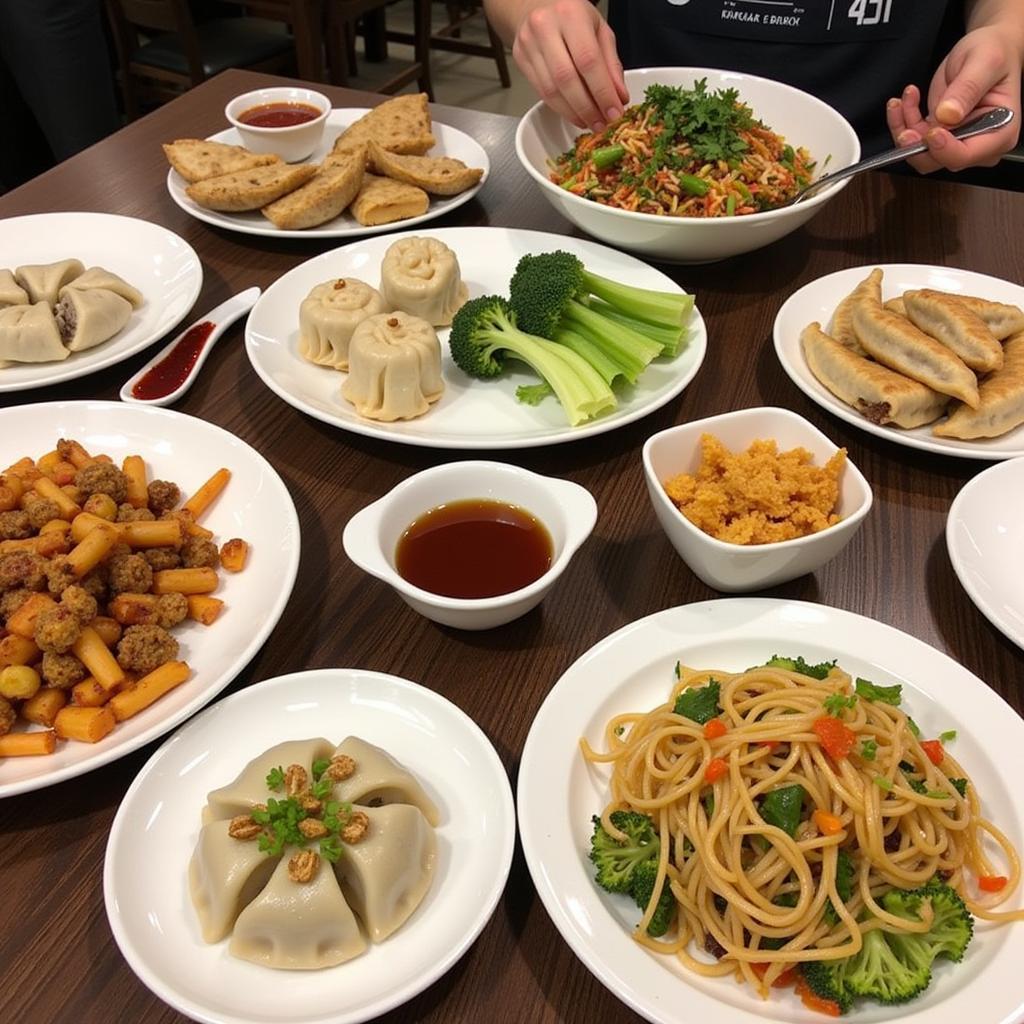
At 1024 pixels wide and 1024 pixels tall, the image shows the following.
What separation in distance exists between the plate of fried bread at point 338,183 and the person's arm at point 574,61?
0.39 m

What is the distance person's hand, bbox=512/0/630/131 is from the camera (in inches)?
96.6

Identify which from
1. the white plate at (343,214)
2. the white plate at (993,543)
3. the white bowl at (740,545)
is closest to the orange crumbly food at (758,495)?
the white bowl at (740,545)

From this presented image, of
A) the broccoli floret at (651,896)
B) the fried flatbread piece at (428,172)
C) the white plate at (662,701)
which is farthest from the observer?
the fried flatbread piece at (428,172)

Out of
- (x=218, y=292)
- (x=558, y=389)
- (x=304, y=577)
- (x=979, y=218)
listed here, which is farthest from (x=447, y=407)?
(x=979, y=218)

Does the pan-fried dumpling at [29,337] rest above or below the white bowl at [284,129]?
below

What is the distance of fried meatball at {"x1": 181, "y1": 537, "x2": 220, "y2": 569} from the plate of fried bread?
1.39 metres

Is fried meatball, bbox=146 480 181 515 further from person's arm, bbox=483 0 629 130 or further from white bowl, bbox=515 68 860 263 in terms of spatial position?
person's arm, bbox=483 0 629 130

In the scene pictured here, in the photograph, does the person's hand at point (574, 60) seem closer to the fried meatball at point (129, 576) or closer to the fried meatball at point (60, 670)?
the fried meatball at point (129, 576)

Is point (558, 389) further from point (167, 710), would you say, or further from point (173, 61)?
point (173, 61)

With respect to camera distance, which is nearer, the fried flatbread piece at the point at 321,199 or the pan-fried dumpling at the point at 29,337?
the pan-fried dumpling at the point at 29,337

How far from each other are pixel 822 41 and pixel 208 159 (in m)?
2.35

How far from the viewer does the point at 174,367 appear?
2.16 m

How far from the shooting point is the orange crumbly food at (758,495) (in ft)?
5.01

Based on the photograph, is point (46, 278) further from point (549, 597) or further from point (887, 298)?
point (887, 298)
